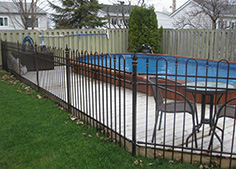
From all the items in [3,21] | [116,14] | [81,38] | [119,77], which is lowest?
[119,77]

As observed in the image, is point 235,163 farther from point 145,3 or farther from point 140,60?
point 145,3

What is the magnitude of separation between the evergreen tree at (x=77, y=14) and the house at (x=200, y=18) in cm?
812

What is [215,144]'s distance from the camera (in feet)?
10.8

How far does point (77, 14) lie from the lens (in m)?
24.9

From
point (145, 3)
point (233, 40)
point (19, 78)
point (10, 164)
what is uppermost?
point (145, 3)

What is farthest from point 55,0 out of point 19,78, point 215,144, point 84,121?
point 215,144

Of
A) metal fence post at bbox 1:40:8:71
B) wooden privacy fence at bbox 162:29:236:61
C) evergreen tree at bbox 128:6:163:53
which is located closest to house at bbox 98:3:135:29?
evergreen tree at bbox 128:6:163:53

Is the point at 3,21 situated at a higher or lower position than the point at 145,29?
higher

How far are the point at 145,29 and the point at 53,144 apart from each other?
33.3 ft

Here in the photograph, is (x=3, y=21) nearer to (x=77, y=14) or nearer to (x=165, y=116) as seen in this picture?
(x=77, y=14)

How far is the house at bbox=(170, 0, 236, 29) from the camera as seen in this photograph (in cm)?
1802

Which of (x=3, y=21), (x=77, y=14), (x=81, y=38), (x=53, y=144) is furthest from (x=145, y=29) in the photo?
(x=3, y=21)

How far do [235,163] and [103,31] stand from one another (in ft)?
35.6

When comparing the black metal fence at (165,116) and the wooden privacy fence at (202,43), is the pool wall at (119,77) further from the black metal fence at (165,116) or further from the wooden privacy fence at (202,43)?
the wooden privacy fence at (202,43)
